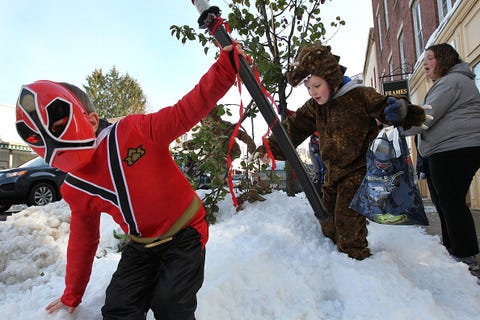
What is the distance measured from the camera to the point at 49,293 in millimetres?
2273

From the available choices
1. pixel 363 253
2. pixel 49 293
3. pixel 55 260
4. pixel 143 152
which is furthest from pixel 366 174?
pixel 55 260

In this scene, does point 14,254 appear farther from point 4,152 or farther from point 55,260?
point 4,152

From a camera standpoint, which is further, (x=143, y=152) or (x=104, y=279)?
(x=104, y=279)

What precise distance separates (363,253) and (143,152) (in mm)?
1986

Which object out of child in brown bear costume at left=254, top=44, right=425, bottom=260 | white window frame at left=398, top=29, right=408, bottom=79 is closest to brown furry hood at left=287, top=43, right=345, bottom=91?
child in brown bear costume at left=254, top=44, right=425, bottom=260

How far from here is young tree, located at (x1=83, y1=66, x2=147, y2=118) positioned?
3669 cm

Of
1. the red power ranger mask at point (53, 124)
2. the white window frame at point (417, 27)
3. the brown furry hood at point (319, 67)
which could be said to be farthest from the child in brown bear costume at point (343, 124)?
the white window frame at point (417, 27)

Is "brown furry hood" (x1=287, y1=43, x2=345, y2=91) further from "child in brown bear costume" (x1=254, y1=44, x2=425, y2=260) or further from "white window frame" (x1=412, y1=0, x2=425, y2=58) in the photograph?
"white window frame" (x1=412, y1=0, x2=425, y2=58)

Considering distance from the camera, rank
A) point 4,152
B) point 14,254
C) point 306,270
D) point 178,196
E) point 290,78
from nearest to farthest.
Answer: point 178,196
point 306,270
point 290,78
point 14,254
point 4,152

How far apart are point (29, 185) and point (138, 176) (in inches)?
331

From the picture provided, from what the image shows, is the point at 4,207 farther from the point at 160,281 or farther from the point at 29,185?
the point at 160,281

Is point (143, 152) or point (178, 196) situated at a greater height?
point (143, 152)

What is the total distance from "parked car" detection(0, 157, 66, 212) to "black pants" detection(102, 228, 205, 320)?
8167 mm

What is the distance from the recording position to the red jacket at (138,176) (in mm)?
1676
